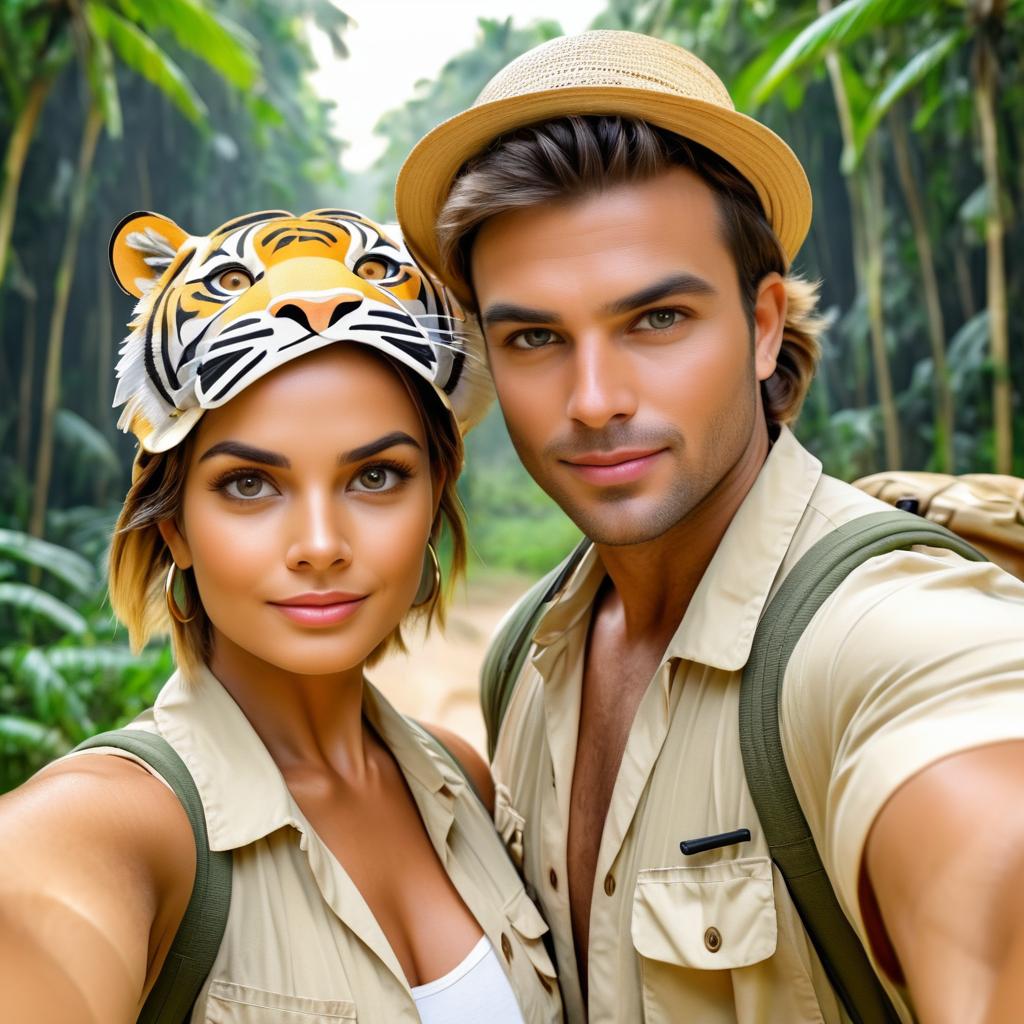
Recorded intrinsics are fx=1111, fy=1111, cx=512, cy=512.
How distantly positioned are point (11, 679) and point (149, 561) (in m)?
5.88

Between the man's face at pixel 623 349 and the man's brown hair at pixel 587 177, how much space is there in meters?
0.03

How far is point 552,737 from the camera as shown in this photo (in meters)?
2.35

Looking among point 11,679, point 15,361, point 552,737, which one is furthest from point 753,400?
point 15,361

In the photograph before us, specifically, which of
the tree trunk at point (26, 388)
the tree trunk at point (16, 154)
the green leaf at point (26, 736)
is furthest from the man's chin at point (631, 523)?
the tree trunk at point (26, 388)

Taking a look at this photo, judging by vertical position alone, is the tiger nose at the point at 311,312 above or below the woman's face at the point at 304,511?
above

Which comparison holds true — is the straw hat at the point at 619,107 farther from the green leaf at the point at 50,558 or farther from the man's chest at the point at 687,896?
the green leaf at the point at 50,558

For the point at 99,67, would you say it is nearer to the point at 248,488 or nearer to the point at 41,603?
the point at 41,603

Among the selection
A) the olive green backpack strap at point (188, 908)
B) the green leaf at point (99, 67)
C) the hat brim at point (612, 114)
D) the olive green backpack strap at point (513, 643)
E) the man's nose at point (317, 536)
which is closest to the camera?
the olive green backpack strap at point (188, 908)

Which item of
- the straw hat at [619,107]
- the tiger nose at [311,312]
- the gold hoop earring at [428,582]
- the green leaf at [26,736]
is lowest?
the green leaf at [26,736]

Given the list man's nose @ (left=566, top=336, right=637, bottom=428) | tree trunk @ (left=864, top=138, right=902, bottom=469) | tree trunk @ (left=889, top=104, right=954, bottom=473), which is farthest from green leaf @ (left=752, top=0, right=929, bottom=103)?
man's nose @ (left=566, top=336, right=637, bottom=428)

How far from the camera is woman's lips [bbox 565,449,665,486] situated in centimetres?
206

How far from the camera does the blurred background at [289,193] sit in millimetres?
8195

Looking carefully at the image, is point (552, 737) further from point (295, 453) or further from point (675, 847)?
point (295, 453)

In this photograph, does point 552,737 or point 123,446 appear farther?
point 123,446
